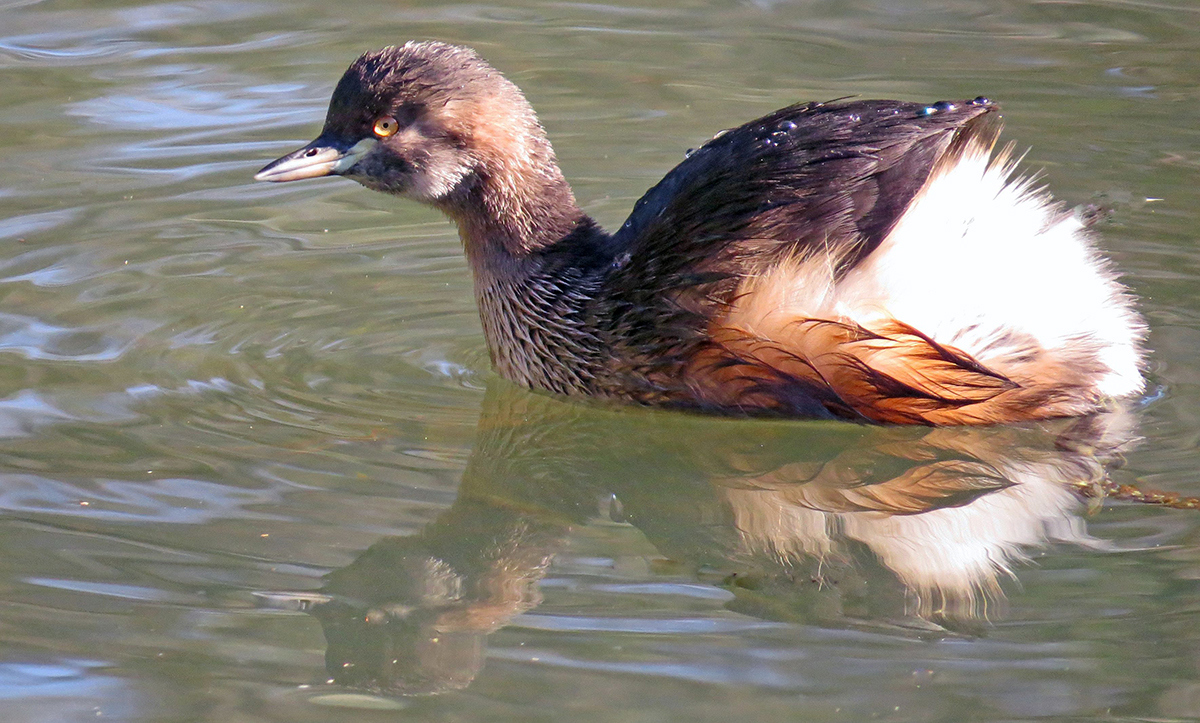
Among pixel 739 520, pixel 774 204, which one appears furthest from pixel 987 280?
pixel 739 520

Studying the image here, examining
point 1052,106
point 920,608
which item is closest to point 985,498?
point 920,608

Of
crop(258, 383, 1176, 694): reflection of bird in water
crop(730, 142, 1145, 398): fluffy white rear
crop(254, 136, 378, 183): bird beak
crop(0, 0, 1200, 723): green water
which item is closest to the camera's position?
crop(0, 0, 1200, 723): green water

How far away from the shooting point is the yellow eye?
5.08 meters

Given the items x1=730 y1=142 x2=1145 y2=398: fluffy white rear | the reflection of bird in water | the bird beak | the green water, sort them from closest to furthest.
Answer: the green water
the reflection of bird in water
x1=730 y1=142 x2=1145 y2=398: fluffy white rear
the bird beak

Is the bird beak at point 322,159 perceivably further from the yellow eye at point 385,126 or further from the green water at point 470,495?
the green water at point 470,495

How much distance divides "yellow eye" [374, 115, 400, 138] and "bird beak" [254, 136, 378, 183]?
0.12 ft

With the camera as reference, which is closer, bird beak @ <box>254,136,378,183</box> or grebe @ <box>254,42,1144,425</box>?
grebe @ <box>254,42,1144,425</box>

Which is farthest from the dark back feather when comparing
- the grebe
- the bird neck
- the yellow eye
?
the yellow eye

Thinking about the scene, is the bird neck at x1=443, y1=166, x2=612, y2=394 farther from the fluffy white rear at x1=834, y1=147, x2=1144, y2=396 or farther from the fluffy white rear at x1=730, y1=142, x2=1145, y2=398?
the fluffy white rear at x1=834, y1=147, x2=1144, y2=396

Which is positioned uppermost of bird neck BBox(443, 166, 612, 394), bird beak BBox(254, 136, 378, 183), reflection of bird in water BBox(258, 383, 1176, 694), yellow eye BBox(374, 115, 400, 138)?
yellow eye BBox(374, 115, 400, 138)

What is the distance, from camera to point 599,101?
7.82m

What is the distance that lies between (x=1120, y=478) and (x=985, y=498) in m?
0.38

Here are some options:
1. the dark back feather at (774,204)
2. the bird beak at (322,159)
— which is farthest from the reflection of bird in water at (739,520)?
the bird beak at (322,159)

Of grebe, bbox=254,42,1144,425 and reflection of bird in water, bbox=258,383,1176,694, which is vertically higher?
grebe, bbox=254,42,1144,425
